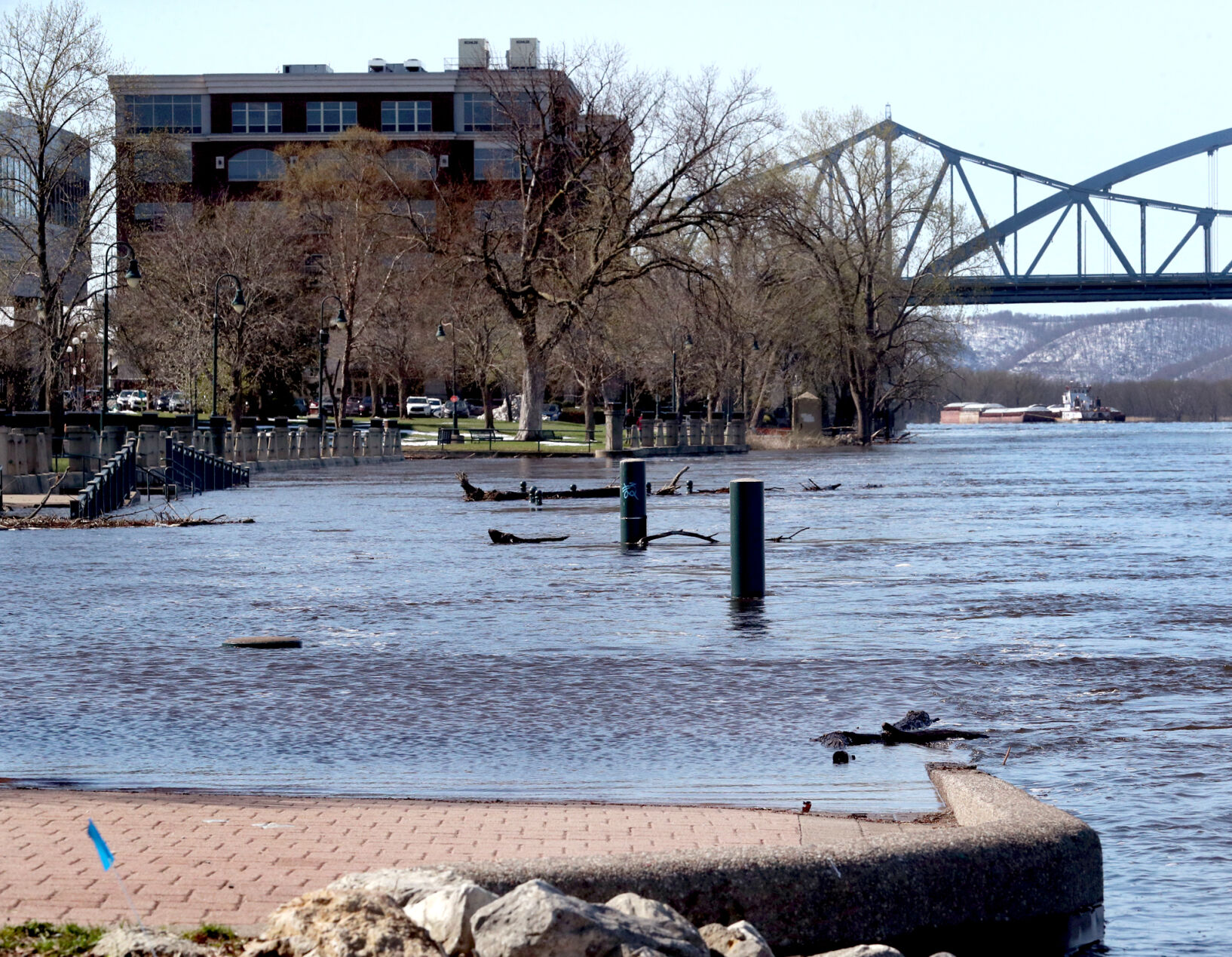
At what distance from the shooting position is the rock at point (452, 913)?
13.5 feet

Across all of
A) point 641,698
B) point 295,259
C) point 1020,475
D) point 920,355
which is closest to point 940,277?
point 920,355

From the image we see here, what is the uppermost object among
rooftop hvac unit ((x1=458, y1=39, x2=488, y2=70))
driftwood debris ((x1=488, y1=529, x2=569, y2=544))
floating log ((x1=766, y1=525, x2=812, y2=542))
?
rooftop hvac unit ((x1=458, y1=39, x2=488, y2=70))

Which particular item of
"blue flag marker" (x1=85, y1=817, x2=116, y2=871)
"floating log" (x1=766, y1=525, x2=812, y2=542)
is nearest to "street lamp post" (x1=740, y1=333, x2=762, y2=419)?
"floating log" (x1=766, y1=525, x2=812, y2=542)

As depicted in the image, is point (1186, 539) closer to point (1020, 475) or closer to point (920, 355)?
point (1020, 475)

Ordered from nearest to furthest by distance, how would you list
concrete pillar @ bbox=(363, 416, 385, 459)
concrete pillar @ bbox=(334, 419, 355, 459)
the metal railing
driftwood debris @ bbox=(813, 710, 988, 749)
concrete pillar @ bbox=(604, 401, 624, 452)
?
driftwood debris @ bbox=(813, 710, 988, 749)
the metal railing
concrete pillar @ bbox=(334, 419, 355, 459)
concrete pillar @ bbox=(363, 416, 385, 459)
concrete pillar @ bbox=(604, 401, 624, 452)

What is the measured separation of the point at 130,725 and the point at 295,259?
78987 millimetres

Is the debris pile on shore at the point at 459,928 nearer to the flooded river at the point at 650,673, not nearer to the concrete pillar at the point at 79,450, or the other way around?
the flooded river at the point at 650,673

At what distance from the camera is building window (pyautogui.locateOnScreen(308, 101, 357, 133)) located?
116 m

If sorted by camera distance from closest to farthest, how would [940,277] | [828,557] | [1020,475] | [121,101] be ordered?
[828,557] → [1020,475] → [121,101] → [940,277]

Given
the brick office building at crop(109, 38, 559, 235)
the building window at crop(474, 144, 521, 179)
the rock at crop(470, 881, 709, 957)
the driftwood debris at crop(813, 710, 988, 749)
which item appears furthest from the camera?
the brick office building at crop(109, 38, 559, 235)

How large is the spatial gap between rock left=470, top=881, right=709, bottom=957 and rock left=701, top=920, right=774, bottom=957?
195 millimetres

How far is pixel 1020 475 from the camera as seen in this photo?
47.3 m

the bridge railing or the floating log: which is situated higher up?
the bridge railing

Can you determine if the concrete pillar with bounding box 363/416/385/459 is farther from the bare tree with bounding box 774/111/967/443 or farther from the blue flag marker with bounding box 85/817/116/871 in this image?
the blue flag marker with bounding box 85/817/116/871
